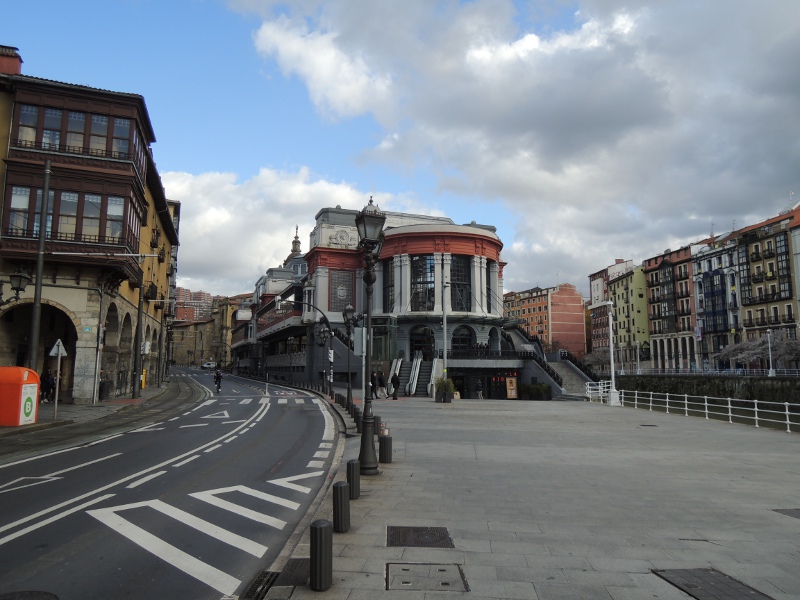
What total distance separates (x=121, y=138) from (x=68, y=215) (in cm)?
474

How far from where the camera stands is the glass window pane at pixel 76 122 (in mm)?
26859

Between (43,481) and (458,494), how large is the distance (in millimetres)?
7419

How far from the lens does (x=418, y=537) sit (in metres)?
6.60

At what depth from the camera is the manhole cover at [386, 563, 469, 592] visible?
508 cm

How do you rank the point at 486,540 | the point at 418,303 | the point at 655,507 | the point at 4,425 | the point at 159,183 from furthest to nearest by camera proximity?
the point at 418,303 → the point at 159,183 → the point at 4,425 → the point at 655,507 → the point at 486,540

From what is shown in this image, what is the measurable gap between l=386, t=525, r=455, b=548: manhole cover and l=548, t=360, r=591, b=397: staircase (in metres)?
36.6

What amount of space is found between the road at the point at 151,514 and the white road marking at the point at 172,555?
0.01 m

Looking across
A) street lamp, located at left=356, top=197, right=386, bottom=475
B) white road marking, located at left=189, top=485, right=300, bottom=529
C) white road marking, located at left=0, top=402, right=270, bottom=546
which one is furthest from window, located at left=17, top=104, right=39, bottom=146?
white road marking, located at left=189, top=485, right=300, bottom=529

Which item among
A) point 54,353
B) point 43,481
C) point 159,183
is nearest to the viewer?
point 43,481

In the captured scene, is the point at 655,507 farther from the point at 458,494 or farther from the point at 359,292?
the point at 359,292

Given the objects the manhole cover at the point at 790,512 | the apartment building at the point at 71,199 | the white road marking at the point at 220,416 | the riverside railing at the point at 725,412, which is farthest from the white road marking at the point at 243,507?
the apartment building at the point at 71,199

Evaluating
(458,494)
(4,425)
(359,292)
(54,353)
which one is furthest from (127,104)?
(359,292)

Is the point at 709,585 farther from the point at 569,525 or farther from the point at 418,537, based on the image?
the point at 418,537

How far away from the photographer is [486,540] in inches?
256
